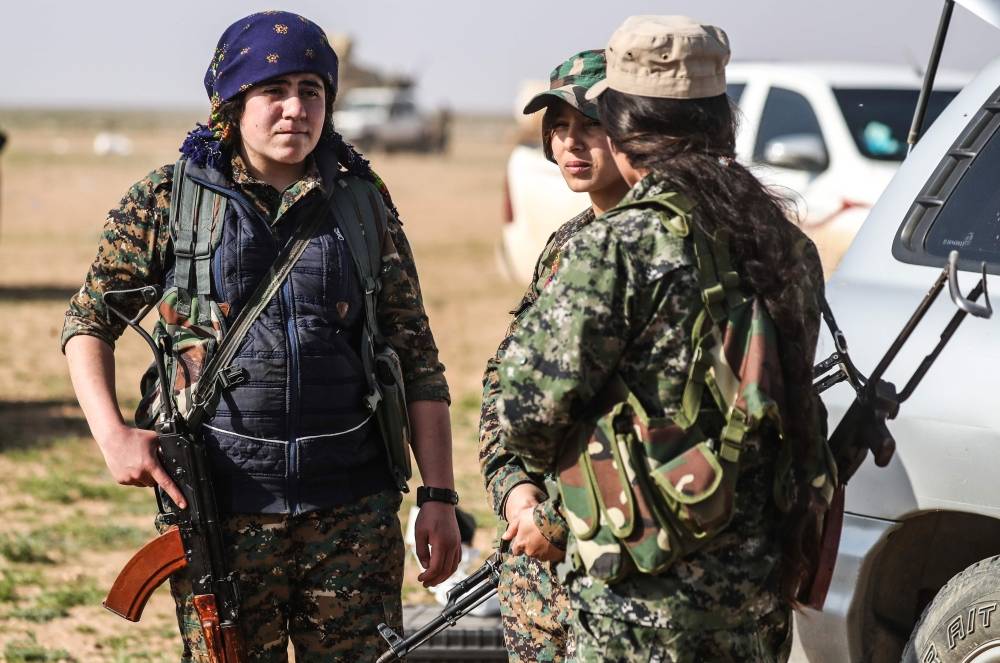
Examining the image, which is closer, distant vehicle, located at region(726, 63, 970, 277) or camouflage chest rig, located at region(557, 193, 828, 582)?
camouflage chest rig, located at region(557, 193, 828, 582)

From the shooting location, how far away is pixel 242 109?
3.05 metres

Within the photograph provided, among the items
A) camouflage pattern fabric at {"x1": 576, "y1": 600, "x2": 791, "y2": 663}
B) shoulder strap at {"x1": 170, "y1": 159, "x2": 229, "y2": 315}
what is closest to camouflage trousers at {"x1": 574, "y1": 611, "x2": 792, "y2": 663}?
camouflage pattern fabric at {"x1": 576, "y1": 600, "x2": 791, "y2": 663}

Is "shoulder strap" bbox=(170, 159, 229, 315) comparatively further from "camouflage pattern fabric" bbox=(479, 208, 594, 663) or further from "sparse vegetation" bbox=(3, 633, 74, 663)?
"sparse vegetation" bbox=(3, 633, 74, 663)

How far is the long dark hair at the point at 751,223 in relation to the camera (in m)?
2.34

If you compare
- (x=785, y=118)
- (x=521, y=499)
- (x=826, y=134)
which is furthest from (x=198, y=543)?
(x=785, y=118)

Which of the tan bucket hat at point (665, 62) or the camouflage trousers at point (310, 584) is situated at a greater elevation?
the tan bucket hat at point (665, 62)

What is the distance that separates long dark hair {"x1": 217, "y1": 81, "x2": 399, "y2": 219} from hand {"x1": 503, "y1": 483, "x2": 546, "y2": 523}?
79 cm

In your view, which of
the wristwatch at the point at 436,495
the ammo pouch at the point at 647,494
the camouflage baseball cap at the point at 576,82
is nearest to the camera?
the ammo pouch at the point at 647,494

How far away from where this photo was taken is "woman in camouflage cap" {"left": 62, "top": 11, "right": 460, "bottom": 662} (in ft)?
9.75

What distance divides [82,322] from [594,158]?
1166 mm

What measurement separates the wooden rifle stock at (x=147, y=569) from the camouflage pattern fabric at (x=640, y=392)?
937 millimetres

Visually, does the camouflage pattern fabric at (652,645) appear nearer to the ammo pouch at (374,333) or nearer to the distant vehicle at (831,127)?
the ammo pouch at (374,333)

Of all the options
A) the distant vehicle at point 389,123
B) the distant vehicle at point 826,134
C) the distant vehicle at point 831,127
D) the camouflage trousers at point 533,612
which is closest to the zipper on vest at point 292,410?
the camouflage trousers at point 533,612

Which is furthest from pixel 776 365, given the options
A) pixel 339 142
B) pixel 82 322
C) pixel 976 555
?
pixel 82 322
